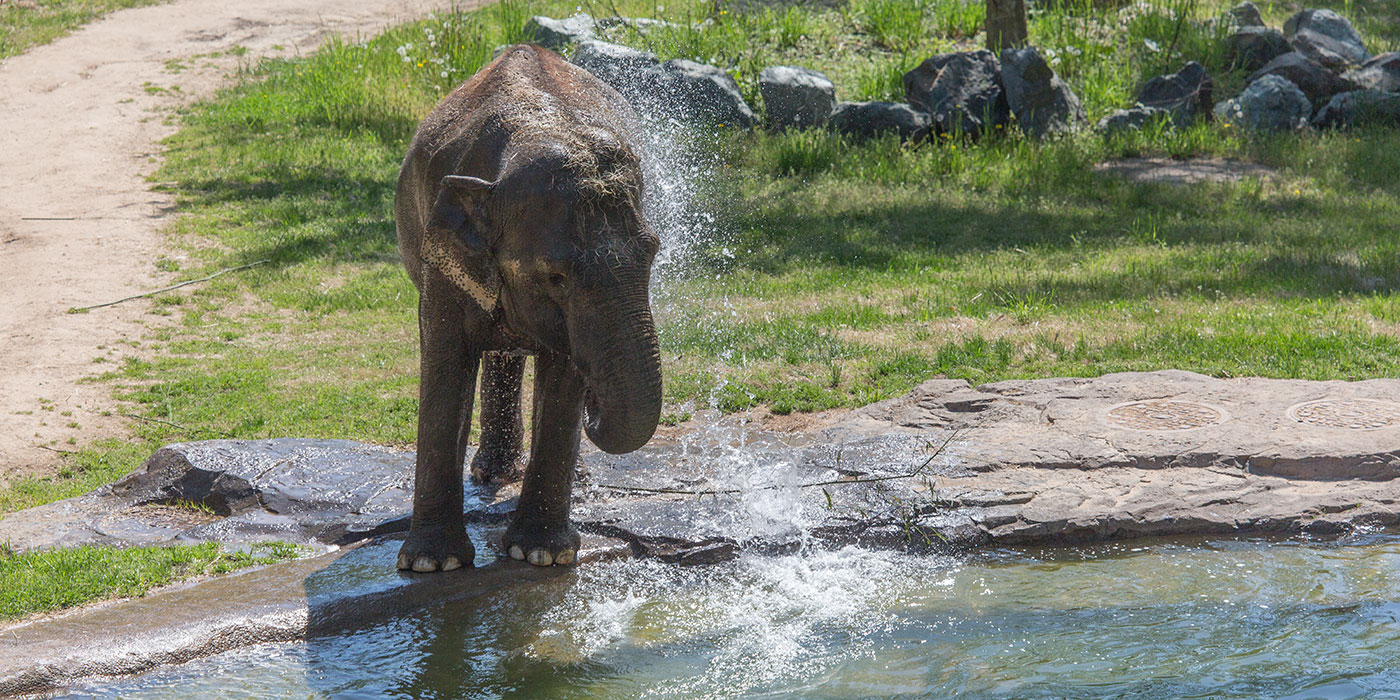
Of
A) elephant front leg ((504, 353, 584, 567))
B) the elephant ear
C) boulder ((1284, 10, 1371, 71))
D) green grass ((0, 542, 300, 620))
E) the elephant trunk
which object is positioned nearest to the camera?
the elephant trunk

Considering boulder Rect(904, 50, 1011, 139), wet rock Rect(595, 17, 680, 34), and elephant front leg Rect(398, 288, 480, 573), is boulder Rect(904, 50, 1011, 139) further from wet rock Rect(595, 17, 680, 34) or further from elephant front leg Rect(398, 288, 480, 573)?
elephant front leg Rect(398, 288, 480, 573)

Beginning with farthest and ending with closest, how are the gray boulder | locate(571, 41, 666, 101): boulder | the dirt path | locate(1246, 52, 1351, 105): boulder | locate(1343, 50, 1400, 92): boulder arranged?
locate(1246, 52, 1351, 105): boulder → locate(1343, 50, 1400, 92): boulder → the gray boulder → locate(571, 41, 666, 101): boulder → the dirt path

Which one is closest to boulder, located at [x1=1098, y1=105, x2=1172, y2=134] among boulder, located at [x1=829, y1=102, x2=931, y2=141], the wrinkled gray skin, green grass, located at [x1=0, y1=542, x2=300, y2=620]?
boulder, located at [x1=829, y1=102, x2=931, y2=141]

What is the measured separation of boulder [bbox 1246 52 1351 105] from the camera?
16.0 metres

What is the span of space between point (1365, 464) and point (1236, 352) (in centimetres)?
264

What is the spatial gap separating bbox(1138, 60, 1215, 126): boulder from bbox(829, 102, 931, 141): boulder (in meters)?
2.96

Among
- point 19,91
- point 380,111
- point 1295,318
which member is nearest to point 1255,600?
point 1295,318

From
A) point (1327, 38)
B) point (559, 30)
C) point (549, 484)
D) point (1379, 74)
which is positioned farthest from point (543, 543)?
point (1327, 38)

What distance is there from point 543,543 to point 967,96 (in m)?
10.5

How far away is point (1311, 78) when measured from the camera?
52.6 ft

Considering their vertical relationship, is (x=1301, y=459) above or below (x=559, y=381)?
below

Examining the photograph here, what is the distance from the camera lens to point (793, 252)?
12.4m

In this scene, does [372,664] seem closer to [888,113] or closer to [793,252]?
[793,252]

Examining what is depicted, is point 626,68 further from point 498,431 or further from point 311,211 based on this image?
point 498,431
